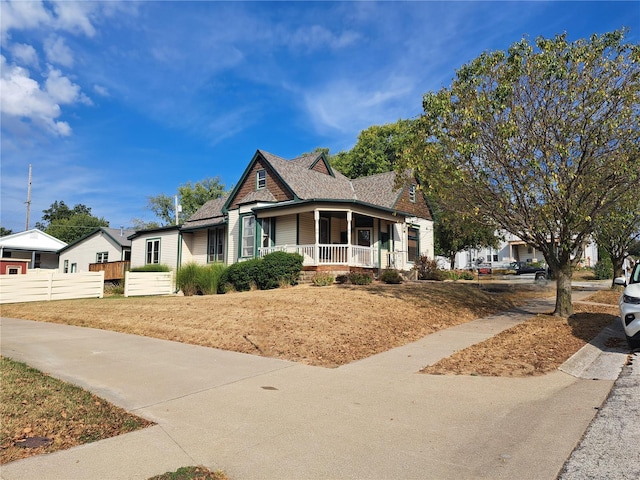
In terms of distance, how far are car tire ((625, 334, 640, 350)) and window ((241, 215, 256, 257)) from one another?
1732 centimetres

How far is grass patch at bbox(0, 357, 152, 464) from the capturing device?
4.07 meters

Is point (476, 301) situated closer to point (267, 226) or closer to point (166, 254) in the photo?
point (267, 226)

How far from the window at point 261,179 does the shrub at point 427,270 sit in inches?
380

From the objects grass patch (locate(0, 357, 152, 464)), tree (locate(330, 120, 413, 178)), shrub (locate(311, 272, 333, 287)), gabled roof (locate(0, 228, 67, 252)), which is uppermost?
tree (locate(330, 120, 413, 178))

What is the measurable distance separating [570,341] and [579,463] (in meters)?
5.95

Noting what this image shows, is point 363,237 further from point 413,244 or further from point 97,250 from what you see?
point 97,250

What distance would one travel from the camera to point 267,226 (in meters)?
23.0

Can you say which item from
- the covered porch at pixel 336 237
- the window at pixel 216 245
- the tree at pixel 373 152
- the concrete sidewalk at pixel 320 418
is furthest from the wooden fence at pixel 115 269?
the concrete sidewalk at pixel 320 418

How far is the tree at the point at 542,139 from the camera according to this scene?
34.8 feet

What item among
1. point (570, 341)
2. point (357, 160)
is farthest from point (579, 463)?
point (357, 160)

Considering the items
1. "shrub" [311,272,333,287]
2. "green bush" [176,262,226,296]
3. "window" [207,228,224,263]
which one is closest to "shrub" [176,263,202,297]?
"green bush" [176,262,226,296]

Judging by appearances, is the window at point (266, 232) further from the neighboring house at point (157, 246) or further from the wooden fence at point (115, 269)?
the wooden fence at point (115, 269)

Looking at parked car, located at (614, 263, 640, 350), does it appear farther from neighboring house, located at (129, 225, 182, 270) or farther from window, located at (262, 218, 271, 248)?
neighboring house, located at (129, 225, 182, 270)

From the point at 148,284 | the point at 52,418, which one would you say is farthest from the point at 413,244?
the point at 52,418
